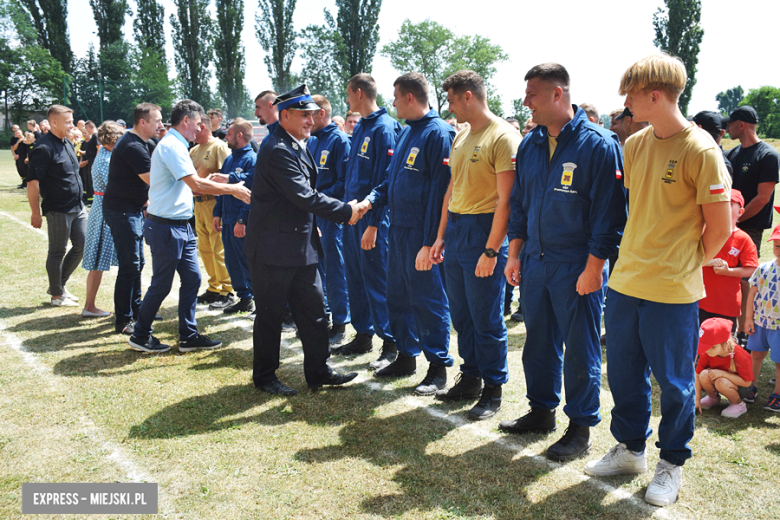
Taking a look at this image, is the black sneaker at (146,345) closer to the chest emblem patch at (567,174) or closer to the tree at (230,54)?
the chest emblem patch at (567,174)

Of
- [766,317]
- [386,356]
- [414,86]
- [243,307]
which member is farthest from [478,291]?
[243,307]

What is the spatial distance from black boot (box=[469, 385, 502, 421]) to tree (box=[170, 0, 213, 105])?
138 ft

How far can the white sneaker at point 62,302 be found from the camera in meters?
7.11

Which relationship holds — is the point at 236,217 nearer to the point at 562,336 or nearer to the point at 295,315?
the point at 295,315

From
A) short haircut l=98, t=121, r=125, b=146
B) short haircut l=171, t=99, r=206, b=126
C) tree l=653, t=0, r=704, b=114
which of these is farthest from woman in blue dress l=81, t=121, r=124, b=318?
tree l=653, t=0, r=704, b=114

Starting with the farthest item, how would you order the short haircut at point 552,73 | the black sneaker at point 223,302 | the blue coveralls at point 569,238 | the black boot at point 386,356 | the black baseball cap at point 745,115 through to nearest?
the black sneaker at point 223,302
the black baseball cap at point 745,115
the black boot at point 386,356
the short haircut at point 552,73
the blue coveralls at point 569,238

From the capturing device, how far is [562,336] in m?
3.62

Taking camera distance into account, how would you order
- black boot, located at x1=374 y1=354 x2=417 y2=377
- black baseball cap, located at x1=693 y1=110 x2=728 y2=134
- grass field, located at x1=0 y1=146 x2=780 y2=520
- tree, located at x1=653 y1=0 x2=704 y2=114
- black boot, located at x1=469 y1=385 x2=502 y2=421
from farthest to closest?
1. tree, located at x1=653 y1=0 x2=704 y2=114
2. black boot, located at x1=374 y1=354 x2=417 y2=377
3. black baseball cap, located at x1=693 y1=110 x2=728 y2=134
4. black boot, located at x1=469 y1=385 x2=502 y2=421
5. grass field, located at x1=0 y1=146 x2=780 y2=520

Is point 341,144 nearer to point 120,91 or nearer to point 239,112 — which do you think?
point 120,91

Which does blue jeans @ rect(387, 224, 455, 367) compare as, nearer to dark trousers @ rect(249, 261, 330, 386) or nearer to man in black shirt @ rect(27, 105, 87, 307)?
dark trousers @ rect(249, 261, 330, 386)

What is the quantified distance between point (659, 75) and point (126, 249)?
5.28 meters

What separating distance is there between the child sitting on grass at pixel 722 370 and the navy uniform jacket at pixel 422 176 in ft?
6.96

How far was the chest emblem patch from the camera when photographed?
3.24 m

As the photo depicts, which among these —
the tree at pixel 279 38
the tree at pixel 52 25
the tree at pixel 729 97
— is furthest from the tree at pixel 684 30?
the tree at pixel 729 97
